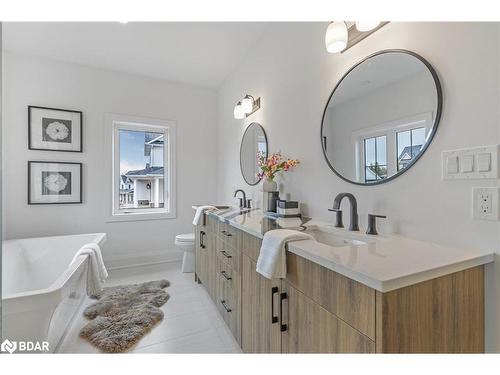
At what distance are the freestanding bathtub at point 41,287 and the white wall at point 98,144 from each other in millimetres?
498

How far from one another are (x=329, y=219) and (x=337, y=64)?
100 centimetres

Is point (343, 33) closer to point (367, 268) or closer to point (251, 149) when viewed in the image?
point (367, 268)

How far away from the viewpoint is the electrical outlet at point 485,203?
886 mm

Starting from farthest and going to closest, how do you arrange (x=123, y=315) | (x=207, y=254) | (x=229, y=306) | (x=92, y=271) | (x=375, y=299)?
(x=207, y=254)
(x=123, y=315)
(x=92, y=271)
(x=229, y=306)
(x=375, y=299)

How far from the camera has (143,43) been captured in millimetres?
2547

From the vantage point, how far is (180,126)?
11.6ft

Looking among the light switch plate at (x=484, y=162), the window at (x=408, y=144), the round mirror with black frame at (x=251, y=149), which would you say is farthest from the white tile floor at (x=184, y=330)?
the light switch plate at (x=484, y=162)

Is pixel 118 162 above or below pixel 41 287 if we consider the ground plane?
above

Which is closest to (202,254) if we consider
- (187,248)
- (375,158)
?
(187,248)

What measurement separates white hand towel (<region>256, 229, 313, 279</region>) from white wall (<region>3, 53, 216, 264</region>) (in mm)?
2606

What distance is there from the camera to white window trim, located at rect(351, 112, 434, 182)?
111 centimetres

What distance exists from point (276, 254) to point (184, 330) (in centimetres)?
129

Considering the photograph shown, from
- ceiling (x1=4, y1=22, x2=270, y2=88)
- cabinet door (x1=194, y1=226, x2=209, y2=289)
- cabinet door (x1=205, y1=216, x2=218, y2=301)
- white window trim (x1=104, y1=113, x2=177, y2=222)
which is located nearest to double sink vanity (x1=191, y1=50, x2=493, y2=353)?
cabinet door (x1=205, y1=216, x2=218, y2=301)
